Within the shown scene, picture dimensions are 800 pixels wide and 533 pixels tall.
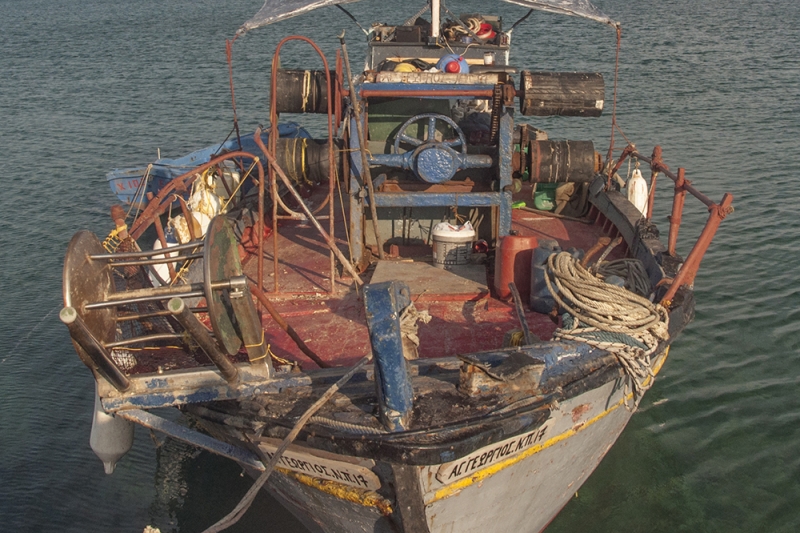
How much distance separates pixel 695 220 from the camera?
12133 mm

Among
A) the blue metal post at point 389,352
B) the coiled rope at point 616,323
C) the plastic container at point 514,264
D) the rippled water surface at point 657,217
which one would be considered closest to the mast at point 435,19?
the plastic container at point 514,264

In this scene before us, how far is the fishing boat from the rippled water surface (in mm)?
1214

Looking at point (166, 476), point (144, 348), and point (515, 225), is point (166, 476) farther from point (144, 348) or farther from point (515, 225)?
point (515, 225)

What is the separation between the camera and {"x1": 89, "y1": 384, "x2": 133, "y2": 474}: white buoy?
5492mm

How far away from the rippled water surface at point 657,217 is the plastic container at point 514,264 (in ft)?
6.70

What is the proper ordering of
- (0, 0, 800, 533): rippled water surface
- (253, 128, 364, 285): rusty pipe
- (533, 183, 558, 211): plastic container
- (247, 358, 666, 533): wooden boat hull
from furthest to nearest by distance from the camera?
(533, 183, 558, 211): plastic container
(0, 0, 800, 533): rippled water surface
(253, 128, 364, 285): rusty pipe
(247, 358, 666, 533): wooden boat hull

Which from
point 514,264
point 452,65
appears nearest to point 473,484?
point 514,264

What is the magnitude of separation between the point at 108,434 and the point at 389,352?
2.75 m

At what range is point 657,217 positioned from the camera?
12383 mm

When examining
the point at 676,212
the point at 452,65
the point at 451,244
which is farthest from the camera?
the point at 452,65

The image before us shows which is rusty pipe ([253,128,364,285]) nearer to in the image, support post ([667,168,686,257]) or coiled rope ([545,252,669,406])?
coiled rope ([545,252,669,406])

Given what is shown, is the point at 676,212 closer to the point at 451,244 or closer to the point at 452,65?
the point at 451,244

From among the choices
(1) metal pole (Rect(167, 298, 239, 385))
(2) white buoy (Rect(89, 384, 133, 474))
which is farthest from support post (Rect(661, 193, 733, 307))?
(2) white buoy (Rect(89, 384, 133, 474))

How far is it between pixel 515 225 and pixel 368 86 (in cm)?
272
